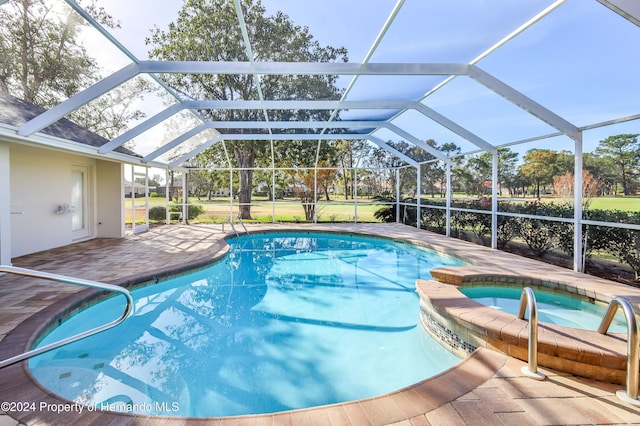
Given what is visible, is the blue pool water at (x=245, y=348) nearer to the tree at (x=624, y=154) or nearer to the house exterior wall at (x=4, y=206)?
the house exterior wall at (x=4, y=206)

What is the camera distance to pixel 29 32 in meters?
8.28

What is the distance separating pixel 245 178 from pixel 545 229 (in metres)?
12.3

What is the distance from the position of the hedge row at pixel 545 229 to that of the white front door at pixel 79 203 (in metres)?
11.5

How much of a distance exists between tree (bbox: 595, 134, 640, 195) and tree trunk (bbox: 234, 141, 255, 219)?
12965 mm

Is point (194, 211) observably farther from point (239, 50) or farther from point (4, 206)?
point (239, 50)

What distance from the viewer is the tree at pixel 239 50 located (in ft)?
18.8

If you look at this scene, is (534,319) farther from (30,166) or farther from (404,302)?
(30,166)

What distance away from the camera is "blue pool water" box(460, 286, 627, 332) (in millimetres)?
4539

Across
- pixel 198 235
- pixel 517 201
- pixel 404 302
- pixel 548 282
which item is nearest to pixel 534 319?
pixel 404 302

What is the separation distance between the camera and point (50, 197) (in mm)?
8273

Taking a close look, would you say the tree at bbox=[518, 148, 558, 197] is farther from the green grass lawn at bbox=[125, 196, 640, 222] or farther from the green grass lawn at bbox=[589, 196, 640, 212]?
the green grass lawn at bbox=[125, 196, 640, 222]

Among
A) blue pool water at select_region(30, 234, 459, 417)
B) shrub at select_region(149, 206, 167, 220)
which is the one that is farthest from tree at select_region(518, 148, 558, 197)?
shrub at select_region(149, 206, 167, 220)

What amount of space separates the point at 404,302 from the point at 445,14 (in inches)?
174

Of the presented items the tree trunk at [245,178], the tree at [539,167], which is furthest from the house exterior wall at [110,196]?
the tree at [539,167]
